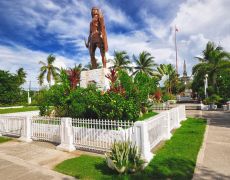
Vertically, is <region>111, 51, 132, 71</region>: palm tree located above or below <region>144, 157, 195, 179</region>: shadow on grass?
above

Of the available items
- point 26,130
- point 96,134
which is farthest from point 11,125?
point 96,134

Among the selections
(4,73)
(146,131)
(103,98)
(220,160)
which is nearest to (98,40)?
(103,98)

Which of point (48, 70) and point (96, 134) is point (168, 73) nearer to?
point (48, 70)

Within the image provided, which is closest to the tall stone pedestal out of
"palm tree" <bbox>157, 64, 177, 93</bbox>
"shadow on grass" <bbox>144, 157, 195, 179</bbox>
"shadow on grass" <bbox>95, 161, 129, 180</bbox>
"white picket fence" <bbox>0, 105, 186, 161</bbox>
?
"white picket fence" <bbox>0, 105, 186, 161</bbox>

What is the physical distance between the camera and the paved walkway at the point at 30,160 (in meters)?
5.82

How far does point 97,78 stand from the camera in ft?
48.1

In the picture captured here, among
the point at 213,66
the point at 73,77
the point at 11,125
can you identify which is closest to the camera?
the point at 11,125

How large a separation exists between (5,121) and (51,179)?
7161 mm

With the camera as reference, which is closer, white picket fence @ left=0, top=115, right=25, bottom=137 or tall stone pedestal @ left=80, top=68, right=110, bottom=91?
white picket fence @ left=0, top=115, right=25, bottom=137

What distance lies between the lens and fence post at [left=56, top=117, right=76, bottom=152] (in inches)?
318

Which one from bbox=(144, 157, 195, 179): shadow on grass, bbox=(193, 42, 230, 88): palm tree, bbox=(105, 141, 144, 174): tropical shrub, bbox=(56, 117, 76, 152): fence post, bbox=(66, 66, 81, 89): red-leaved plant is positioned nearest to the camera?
bbox=(144, 157, 195, 179): shadow on grass

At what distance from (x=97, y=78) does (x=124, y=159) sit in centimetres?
945

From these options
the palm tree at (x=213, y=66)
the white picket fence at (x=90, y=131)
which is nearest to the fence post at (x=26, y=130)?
the white picket fence at (x=90, y=131)

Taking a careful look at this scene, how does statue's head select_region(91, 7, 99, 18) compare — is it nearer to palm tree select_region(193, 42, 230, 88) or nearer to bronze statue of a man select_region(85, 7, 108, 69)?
bronze statue of a man select_region(85, 7, 108, 69)
